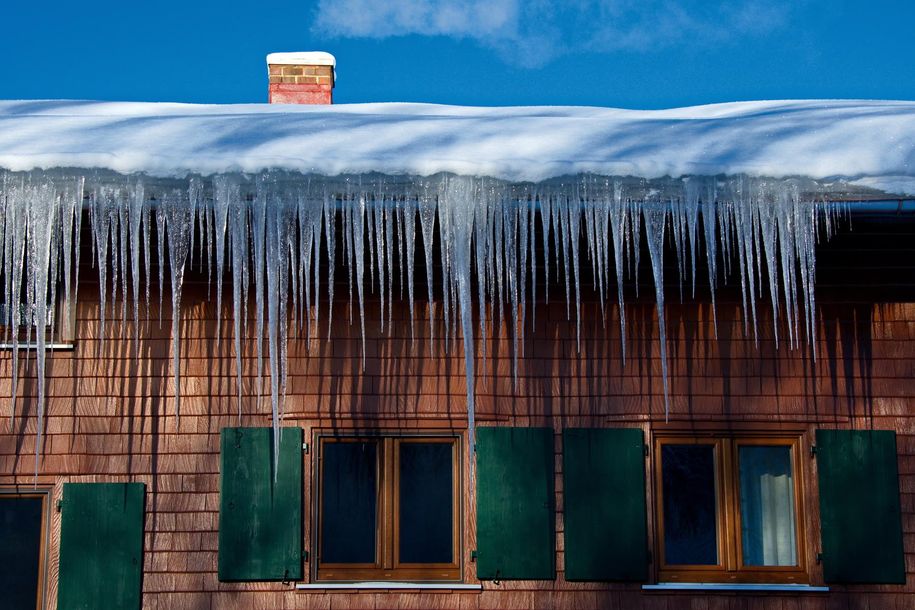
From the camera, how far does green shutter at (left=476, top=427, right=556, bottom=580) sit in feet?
19.2

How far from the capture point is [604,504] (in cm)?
591

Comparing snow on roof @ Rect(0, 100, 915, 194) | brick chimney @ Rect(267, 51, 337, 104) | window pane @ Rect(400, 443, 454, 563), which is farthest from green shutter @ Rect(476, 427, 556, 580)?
brick chimney @ Rect(267, 51, 337, 104)

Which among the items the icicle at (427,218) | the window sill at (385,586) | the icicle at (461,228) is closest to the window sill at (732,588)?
the window sill at (385,586)

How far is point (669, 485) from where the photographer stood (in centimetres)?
611

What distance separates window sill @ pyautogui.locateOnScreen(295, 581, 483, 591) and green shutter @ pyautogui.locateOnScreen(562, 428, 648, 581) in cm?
59

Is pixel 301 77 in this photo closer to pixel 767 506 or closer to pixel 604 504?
pixel 604 504

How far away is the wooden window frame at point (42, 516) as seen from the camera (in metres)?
5.86

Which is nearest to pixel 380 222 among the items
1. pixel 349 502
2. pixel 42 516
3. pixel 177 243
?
pixel 177 243

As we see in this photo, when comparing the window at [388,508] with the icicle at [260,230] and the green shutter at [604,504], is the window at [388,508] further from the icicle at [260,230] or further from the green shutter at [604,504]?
the icicle at [260,230]

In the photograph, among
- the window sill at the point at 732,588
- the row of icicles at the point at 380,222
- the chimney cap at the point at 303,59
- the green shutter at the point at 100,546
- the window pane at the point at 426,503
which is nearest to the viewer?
the row of icicles at the point at 380,222

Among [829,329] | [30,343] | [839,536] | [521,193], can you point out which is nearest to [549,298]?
[521,193]

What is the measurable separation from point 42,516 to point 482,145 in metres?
3.14

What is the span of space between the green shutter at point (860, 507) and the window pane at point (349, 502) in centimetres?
247

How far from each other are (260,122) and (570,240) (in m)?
1.73
